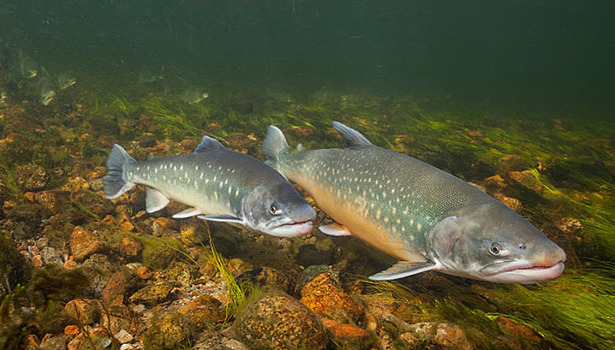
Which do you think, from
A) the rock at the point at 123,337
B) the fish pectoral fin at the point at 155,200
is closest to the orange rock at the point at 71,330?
the rock at the point at 123,337

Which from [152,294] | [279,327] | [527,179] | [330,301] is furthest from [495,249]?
[527,179]

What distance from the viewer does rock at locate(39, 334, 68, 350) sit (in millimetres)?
2183

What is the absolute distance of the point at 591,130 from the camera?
14664 millimetres

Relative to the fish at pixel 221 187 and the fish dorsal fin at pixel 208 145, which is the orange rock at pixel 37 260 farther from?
the fish dorsal fin at pixel 208 145

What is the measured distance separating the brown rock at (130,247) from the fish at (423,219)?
224 cm

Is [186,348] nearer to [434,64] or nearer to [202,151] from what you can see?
[202,151]

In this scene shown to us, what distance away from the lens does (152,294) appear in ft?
9.75

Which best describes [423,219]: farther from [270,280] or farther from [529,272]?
[270,280]

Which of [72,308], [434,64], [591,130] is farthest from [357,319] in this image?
[434,64]

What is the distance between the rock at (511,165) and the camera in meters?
6.35

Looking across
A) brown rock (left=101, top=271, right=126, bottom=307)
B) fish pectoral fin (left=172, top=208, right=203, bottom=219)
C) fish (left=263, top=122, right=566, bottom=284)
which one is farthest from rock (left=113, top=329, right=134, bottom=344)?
fish (left=263, top=122, right=566, bottom=284)

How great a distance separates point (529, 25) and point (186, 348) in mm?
80404

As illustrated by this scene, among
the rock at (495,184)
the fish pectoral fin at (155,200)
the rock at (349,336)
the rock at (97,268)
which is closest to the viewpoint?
the rock at (349,336)

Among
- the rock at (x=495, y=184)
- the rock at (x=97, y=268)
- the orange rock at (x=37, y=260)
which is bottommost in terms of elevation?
the orange rock at (x=37, y=260)
